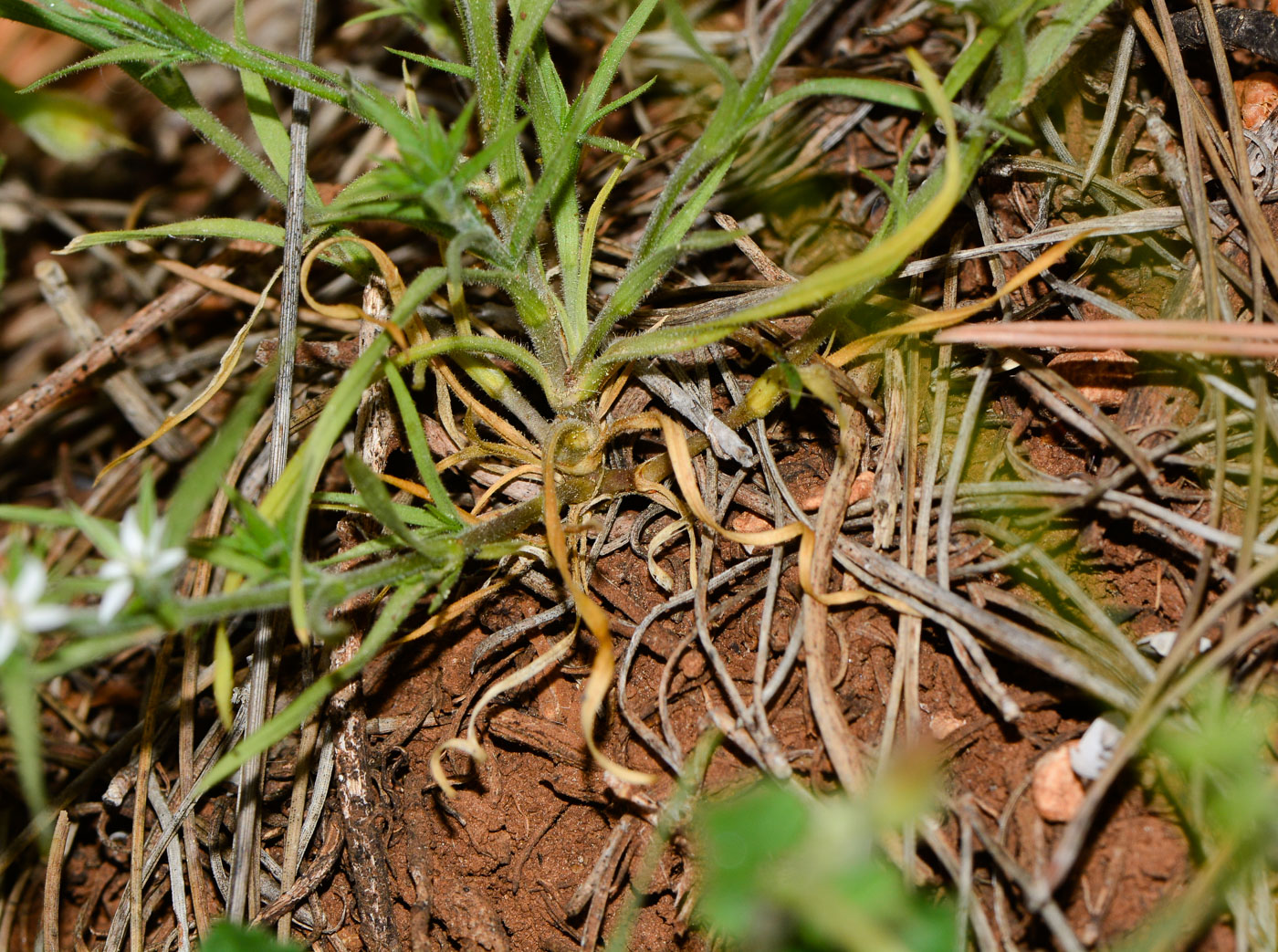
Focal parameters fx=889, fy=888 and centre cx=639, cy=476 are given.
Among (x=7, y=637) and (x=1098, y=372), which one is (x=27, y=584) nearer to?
(x=7, y=637)

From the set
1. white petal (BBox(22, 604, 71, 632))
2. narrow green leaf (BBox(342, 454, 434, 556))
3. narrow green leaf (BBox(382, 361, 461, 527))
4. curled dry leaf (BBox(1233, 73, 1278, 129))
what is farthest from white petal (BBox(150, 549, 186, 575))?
curled dry leaf (BBox(1233, 73, 1278, 129))

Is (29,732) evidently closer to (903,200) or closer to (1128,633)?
(903,200)

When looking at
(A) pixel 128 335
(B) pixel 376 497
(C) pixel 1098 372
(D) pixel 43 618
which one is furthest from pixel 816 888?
(A) pixel 128 335

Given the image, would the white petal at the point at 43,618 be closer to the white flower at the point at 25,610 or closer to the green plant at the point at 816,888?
the white flower at the point at 25,610

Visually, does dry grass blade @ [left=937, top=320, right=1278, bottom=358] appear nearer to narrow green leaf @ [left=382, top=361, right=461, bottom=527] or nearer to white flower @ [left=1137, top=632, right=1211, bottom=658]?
white flower @ [left=1137, top=632, right=1211, bottom=658]

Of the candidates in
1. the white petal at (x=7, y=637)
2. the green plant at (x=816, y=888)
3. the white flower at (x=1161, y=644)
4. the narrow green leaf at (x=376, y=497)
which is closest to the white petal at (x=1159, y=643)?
the white flower at (x=1161, y=644)
